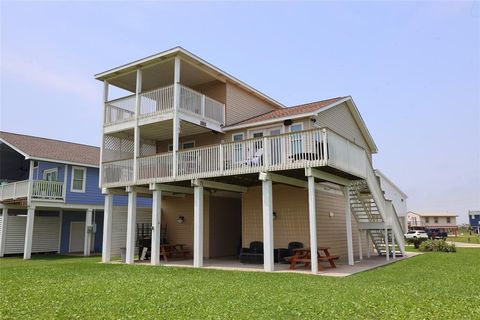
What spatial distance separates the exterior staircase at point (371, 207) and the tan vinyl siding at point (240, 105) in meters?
6.61

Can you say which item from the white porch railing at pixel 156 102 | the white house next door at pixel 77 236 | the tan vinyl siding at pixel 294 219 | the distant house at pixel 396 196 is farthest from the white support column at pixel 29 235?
the distant house at pixel 396 196

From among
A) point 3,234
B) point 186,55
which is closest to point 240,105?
point 186,55

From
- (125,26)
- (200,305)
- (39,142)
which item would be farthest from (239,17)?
(39,142)

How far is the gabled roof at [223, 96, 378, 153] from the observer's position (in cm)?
1579

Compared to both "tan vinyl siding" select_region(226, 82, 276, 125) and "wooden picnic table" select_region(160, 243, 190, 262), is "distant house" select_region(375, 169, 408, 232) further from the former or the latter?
"wooden picnic table" select_region(160, 243, 190, 262)

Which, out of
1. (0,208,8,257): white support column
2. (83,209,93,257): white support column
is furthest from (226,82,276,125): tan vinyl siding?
(0,208,8,257): white support column

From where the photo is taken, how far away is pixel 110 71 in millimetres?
18062

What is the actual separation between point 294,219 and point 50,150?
1672 cm

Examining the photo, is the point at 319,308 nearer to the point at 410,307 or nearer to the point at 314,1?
the point at 410,307

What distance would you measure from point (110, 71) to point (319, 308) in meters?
15.2

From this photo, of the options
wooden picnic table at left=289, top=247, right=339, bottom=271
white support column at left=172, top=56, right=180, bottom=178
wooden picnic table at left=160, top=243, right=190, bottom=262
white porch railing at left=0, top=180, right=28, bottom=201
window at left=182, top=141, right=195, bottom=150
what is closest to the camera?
wooden picnic table at left=289, top=247, right=339, bottom=271

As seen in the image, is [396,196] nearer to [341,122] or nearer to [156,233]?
[341,122]

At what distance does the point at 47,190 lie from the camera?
2189cm

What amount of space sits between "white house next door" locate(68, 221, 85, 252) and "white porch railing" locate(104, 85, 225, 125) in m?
10.5
